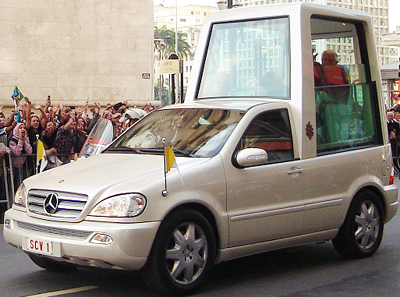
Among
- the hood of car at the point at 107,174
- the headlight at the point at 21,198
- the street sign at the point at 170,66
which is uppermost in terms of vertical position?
the street sign at the point at 170,66

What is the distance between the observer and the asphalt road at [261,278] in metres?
6.30

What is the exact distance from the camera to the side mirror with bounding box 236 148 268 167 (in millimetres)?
6445

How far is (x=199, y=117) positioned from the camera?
280 inches

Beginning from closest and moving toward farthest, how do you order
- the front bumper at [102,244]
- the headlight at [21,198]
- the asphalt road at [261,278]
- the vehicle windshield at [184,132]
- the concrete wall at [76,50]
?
1. the front bumper at [102,244]
2. the asphalt road at [261,278]
3. the headlight at [21,198]
4. the vehicle windshield at [184,132]
5. the concrete wall at [76,50]

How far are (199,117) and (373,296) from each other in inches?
91.2

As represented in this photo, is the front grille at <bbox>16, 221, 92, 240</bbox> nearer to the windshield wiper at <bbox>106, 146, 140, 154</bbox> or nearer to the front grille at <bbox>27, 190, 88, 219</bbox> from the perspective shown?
the front grille at <bbox>27, 190, 88, 219</bbox>

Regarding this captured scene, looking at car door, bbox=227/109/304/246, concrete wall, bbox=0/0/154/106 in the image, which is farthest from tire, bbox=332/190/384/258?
concrete wall, bbox=0/0/154/106

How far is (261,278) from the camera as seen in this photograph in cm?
687

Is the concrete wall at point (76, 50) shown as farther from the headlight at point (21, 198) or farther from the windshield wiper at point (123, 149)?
the headlight at point (21, 198)

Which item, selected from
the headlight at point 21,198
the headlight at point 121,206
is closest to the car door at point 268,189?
the headlight at point 121,206

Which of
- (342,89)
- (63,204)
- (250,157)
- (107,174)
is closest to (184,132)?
(250,157)

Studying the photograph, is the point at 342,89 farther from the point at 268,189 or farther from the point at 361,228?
the point at 268,189

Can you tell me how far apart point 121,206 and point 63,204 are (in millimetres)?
536

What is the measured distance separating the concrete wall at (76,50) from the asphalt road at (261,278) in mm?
17105
